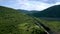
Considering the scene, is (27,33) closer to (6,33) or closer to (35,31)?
(35,31)

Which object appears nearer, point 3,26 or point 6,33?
point 6,33

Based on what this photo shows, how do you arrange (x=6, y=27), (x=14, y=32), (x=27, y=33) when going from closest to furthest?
(x=27, y=33) → (x=14, y=32) → (x=6, y=27)

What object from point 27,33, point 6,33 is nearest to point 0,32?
point 6,33

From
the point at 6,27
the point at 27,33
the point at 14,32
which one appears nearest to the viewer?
the point at 27,33

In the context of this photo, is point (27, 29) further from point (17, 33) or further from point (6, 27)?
point (6, 27)

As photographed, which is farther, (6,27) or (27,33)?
(6,27)

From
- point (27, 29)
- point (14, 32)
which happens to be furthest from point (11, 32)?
point (27, 29)

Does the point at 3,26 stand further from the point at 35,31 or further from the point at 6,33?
the point at 35,31
